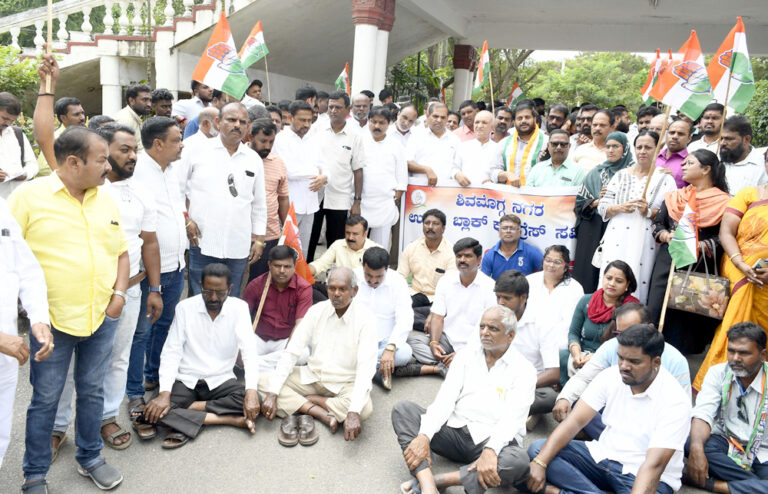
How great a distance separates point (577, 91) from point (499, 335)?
27661mm

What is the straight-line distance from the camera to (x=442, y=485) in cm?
360

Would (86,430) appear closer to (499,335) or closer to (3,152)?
(499,335)

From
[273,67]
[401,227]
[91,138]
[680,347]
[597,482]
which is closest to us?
[91,138]

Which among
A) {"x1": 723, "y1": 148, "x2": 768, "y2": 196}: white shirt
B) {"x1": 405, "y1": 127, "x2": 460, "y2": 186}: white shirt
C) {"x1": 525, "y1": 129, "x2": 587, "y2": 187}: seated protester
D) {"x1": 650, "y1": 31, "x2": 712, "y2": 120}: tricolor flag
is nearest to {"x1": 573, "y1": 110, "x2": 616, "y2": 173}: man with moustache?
{"x1": 525, "y1": 129, "x2": 587, "y2": 187}: seated protester

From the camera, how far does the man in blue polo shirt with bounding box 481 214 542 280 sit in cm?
609

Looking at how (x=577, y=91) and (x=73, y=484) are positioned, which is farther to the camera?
(x=577, y=91)

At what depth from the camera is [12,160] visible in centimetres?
552

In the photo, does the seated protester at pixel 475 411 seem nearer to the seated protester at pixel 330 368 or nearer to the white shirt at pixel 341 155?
the seated protester at pixel 330 368

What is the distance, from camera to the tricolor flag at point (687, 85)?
527 cm

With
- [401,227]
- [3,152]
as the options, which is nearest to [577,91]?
[401,227]

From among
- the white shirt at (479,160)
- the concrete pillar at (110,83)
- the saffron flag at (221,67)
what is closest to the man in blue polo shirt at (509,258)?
the white shirt at (479,160)

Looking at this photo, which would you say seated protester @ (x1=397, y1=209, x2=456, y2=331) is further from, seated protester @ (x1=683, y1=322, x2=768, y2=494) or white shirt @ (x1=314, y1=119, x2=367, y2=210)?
seated protester @ (x1=683, y1=322, x2=768, y2=494)

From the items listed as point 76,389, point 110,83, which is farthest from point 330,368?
point 110,83

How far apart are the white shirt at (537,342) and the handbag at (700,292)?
1.04 metres
